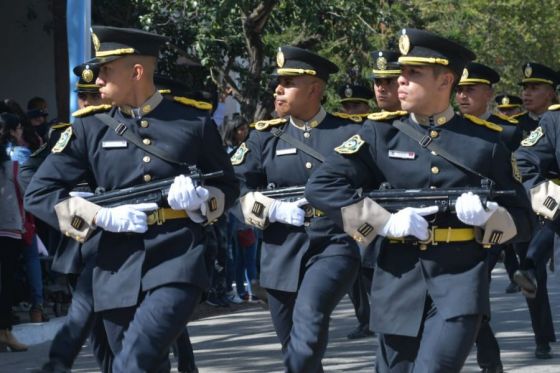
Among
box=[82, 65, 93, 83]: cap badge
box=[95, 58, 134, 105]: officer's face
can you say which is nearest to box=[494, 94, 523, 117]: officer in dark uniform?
box=[82, 65, 93, 83]: cap badge

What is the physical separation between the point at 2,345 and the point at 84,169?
15.1 feet

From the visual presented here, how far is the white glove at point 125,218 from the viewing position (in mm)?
6383

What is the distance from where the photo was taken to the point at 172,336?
249 inches

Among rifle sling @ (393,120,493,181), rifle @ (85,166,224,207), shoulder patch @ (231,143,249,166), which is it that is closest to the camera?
rifle sling @ (393,120,493,181)

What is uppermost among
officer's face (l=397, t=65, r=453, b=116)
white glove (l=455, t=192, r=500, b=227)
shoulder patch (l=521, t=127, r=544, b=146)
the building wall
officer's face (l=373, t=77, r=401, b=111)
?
officer's face (l=397, t=65, r=453, b=116)

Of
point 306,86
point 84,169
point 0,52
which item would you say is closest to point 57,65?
point 0,52

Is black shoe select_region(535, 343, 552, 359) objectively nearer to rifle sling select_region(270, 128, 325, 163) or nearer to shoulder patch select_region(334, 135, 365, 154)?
rifle sling select_region(270, 128, 325, 163)

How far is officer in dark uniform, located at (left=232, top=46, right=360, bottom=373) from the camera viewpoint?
761 cm

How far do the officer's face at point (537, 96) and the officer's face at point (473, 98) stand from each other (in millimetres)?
1587

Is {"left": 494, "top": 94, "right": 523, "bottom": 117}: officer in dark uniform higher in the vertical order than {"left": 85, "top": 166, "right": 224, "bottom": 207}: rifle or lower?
lower

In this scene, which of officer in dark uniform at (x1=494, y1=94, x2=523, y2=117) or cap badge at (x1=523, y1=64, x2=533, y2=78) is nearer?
cap badge at (x1=523, y1=64, x2=533, y2=78)

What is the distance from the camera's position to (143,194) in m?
6.54

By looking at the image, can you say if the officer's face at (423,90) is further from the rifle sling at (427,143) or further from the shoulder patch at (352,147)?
the shoulder patch at (352,147)

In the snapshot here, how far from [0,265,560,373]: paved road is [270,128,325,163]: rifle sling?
2148 mm
